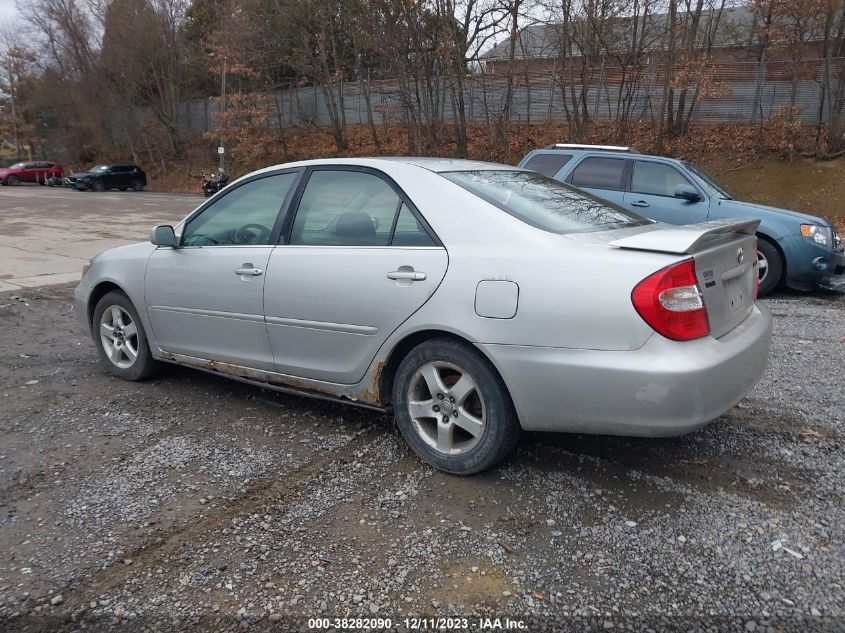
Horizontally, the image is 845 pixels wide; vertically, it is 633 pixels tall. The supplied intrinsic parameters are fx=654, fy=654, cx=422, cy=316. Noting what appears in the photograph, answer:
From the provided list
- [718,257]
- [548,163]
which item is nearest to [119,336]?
[718,257]

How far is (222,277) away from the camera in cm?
411

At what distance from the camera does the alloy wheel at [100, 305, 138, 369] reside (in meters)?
4.85

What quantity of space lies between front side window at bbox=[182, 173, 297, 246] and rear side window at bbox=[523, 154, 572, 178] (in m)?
5.55

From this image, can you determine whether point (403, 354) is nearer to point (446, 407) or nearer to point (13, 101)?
point (446, 407)

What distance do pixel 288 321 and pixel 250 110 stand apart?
34264mm

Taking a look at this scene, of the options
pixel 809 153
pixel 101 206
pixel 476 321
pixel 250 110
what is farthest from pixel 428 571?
pixel 250 110

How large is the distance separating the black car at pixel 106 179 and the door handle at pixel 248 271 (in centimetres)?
3741

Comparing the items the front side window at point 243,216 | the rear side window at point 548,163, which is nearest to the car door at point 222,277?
the front side window at point 243,216

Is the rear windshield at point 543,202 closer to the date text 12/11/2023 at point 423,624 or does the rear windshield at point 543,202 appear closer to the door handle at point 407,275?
the door handle at point 407,275

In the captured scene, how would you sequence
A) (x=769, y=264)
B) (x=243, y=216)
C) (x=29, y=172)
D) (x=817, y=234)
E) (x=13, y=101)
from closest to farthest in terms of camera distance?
1. (x=243, y=216)
2. (x=817, y=234)
3. (x=769, y=264)
4. (x=29, y=172)
5. (x=13, y=101)

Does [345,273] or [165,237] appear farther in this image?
[165,237]

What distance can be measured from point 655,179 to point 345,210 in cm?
611

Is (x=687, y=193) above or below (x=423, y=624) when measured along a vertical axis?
above

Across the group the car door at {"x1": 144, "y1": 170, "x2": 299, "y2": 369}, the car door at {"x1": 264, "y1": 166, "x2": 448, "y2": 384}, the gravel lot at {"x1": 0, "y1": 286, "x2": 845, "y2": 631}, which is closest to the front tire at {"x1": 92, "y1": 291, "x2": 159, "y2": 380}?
the car door at {"x1": 144, "y1": 170, "x2": 299, "y2": 369}
